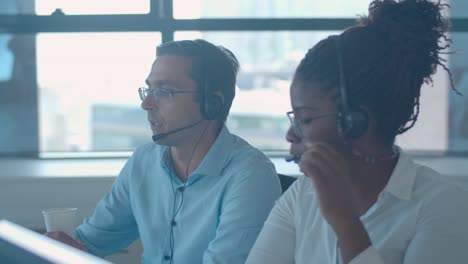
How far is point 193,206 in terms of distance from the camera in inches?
66.6

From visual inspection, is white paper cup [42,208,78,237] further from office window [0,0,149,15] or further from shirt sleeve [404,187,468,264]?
office window [0,0,149,15]

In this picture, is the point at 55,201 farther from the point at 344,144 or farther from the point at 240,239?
the point at 344,144

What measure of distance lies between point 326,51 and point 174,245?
724mm

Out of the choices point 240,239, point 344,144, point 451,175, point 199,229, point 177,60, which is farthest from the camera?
point 451,175

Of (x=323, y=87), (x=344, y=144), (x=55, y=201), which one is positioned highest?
(x=323, y=87)

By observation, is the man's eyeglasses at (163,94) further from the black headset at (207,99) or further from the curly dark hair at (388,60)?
the curly dark hair at (388,60)

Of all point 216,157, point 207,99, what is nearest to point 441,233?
point 216,157

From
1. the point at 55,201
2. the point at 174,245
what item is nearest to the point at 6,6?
the point at 55,201

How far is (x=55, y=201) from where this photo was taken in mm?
2467

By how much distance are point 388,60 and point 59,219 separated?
2.97 ft

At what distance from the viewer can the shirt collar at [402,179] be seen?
1.20m

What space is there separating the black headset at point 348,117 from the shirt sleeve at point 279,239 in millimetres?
237

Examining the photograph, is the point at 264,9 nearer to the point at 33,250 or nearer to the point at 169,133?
the point at 169,133

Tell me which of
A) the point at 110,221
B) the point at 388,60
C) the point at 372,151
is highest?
the point at 388,60
